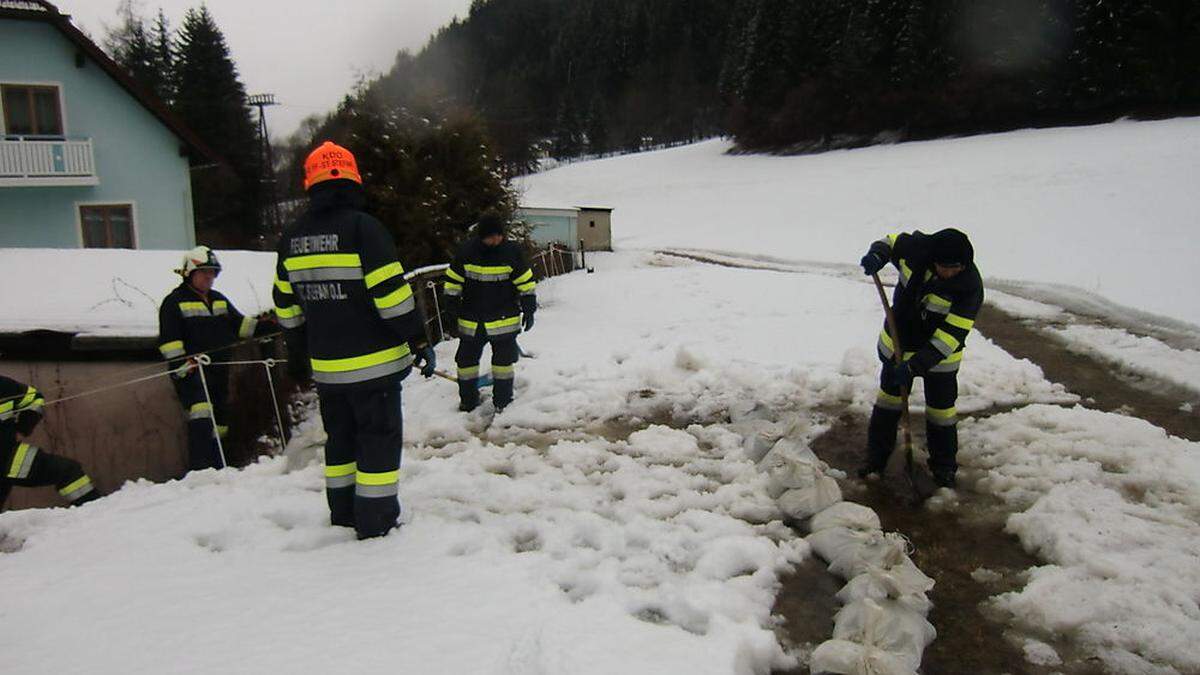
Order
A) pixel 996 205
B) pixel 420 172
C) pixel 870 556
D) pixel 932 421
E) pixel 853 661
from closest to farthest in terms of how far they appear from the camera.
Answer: pixel 853 661, pixel 870 556, pixel 932 421, pixel 420 172, pixel 996 205

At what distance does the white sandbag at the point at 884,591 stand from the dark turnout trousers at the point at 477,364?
375 cm

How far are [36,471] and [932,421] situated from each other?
20.8 ft

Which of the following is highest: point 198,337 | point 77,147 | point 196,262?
point 77,147

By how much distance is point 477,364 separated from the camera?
6.54 meters

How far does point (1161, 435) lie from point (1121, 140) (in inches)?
1087

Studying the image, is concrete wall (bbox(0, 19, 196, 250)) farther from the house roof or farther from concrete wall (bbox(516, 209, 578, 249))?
concrete wall (bbox(516, 209, 578, 249))

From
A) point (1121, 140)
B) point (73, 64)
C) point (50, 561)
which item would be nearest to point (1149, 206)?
point (1121, 140)

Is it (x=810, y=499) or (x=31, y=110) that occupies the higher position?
(x=31, y=110)

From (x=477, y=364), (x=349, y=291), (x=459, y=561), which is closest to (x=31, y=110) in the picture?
(x=477, y=364)

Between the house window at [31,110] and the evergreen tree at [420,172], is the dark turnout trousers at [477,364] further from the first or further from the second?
the house window at [31,110]

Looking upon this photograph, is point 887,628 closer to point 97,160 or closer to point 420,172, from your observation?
point 420,172

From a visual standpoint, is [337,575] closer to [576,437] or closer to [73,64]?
[576,437]

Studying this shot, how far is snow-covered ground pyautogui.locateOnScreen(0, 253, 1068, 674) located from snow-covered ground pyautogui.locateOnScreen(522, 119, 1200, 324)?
959cm

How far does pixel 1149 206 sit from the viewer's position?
1902cm
